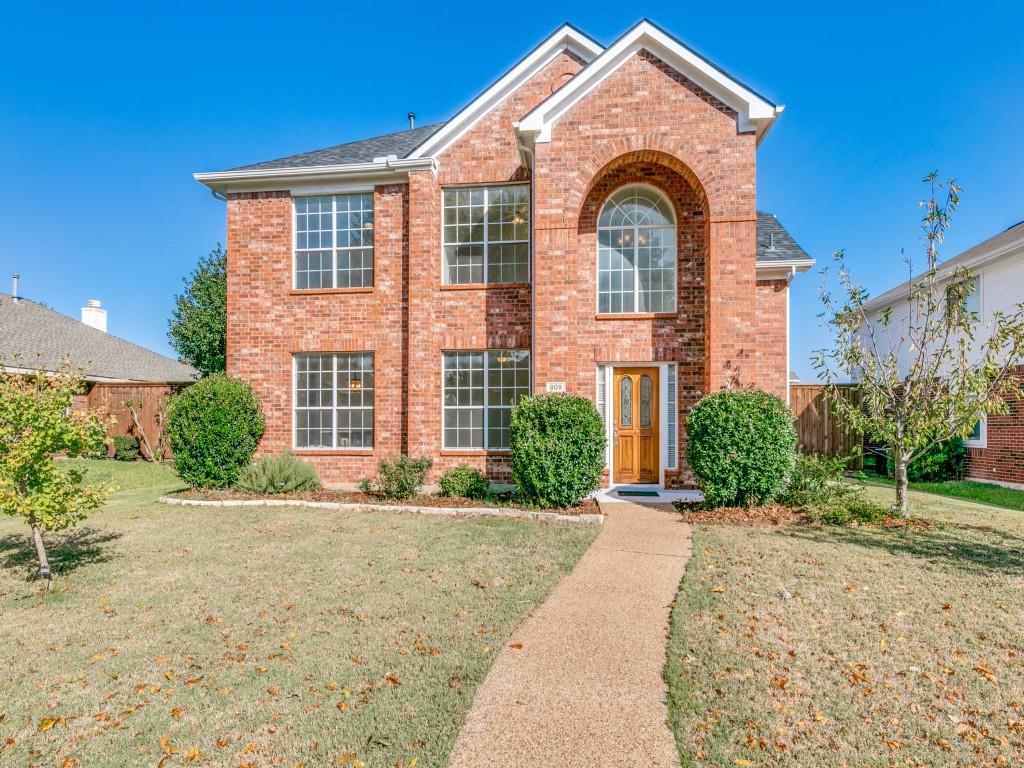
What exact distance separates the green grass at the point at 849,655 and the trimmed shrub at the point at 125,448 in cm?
1579

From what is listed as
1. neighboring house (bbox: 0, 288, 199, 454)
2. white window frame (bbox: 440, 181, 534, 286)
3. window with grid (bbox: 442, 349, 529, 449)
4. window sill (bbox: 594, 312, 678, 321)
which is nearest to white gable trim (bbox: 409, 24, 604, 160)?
white window frame (bbox: 440, 181, 534, 286)

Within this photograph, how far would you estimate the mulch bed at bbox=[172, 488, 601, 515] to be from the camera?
30.5ft

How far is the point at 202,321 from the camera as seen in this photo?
17641mm

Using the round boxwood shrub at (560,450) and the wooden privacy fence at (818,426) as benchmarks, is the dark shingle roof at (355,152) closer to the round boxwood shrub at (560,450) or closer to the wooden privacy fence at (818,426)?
the round boxwood shrub at (560,450)

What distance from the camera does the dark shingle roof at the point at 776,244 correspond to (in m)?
12.1

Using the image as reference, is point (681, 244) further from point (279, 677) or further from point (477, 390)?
point (279, 677)

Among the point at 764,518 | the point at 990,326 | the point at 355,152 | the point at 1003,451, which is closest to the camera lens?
the point at 764,518

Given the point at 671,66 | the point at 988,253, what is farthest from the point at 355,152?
the point at 988,253

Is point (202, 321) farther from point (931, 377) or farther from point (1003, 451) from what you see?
point (1003, 451)

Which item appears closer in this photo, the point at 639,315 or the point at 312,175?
the point at 639,315

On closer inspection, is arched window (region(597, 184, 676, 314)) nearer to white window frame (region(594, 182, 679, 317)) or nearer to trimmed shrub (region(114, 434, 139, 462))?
white window frame (region(594, 182, 679, 317))

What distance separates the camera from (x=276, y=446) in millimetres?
11945

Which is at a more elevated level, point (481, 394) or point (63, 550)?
point (481, 394)

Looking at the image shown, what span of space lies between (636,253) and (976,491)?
9.33 m
